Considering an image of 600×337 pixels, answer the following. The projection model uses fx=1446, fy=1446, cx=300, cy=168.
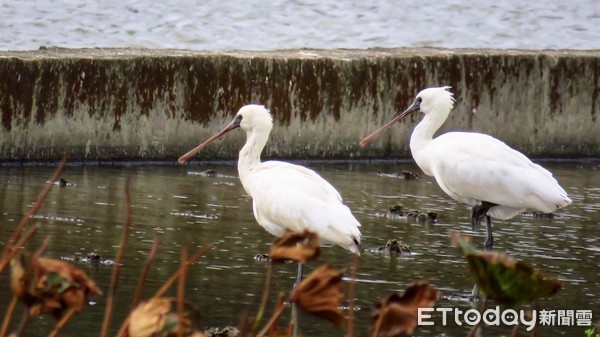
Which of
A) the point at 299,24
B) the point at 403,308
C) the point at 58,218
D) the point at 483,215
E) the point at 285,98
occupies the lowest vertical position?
the point at 58,218

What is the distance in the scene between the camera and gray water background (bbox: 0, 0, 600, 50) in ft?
84.6

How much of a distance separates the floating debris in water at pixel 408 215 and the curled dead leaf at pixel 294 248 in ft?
31.1

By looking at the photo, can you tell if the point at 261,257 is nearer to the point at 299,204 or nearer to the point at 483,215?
the point at 299,204

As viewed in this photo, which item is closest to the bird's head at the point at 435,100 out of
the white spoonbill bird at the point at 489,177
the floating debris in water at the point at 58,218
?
→ the white spoonbill bird at the point at 489,177

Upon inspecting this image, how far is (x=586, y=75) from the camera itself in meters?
17.4

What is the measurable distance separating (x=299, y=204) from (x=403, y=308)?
20.0 ft

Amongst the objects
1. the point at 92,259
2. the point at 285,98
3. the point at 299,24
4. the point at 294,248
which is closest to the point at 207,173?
the point at 285,98

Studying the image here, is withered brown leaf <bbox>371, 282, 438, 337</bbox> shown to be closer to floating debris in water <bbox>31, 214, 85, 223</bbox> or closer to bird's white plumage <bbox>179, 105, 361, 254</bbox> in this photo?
bird's white plumage <bbox>179, 105, 361, 254</bbox>

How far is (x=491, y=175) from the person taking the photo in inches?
422

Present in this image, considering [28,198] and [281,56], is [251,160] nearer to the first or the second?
[28,198]

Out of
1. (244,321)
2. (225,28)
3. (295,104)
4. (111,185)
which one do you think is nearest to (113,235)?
(111,185)

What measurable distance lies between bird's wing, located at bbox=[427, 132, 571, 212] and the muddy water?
0.52 m

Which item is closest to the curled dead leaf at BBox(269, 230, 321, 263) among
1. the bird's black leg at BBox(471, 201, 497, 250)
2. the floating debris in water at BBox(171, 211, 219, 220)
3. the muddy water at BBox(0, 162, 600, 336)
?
the muddy water at BBox(0, 162, 600, 336)

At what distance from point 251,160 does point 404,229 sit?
2190 mm
